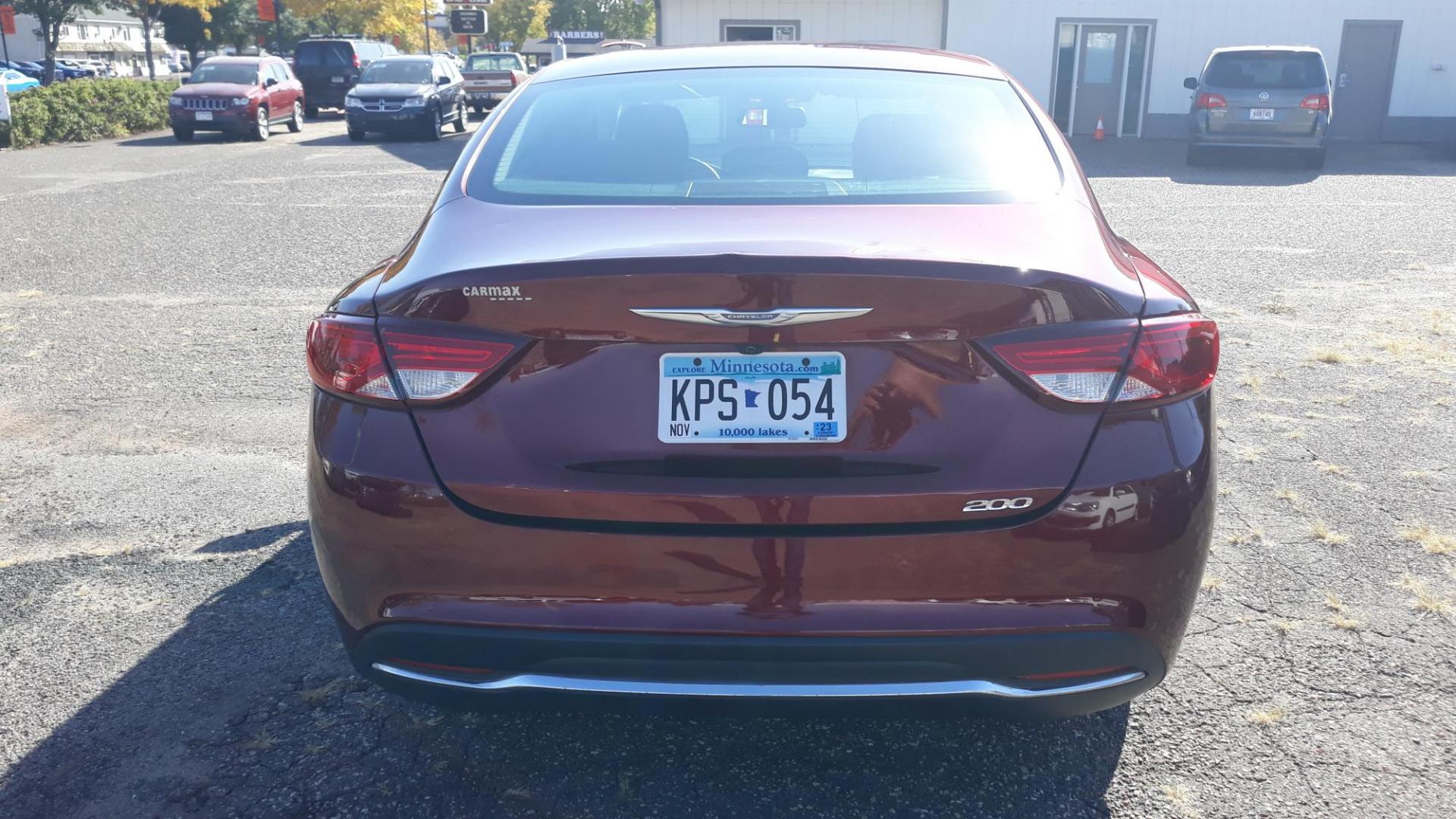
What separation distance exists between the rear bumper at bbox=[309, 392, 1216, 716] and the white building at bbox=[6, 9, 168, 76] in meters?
84.5

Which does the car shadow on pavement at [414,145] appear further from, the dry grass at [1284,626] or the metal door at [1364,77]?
the metal door at [1364,77]

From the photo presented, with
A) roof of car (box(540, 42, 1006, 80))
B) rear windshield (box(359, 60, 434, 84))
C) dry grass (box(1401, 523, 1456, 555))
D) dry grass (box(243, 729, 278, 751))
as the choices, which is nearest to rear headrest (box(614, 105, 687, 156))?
roof of car (box(540, 42, 1006, 80))

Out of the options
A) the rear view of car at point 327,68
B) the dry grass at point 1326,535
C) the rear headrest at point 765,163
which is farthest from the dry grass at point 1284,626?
the rear view of car at point 327,68

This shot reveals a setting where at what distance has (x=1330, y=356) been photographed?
21.4 feet

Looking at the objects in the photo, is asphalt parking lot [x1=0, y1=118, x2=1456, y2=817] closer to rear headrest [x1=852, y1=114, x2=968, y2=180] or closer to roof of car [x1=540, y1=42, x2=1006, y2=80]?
rear headrest [x1=852, y1=114, x2=968, y2=180]

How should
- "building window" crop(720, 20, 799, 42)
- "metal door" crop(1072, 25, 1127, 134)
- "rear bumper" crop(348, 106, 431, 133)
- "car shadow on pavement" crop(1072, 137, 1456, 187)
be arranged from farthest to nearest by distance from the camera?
"building window" crop(720, 20, 799, 42) < "metal door" crop(1072, 25, 1127, 134) < "rear bumper" crop(348, 106, 431, 133) < "car shadow on pavement" crop(1072, 137, 1456, 187)

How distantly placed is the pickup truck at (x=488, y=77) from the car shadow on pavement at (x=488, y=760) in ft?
95.4

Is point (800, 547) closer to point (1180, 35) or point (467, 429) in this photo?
point (467, 429)

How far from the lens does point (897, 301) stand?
85.5 inches

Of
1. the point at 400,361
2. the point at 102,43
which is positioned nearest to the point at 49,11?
the point at 102,43

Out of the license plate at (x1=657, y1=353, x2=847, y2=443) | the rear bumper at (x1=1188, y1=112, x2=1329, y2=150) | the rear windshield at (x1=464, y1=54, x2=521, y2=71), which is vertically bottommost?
the rear bumper at (x1=1188, y1=112, x2=1329, y2=150)

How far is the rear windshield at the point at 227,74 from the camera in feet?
78.3

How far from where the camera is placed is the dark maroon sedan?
7.18 ft

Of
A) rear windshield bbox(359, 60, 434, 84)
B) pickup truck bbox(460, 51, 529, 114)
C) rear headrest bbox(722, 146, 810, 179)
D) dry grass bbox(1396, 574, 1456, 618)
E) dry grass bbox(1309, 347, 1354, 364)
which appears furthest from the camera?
pickup truck bbox(460, 51, 529, 114)
